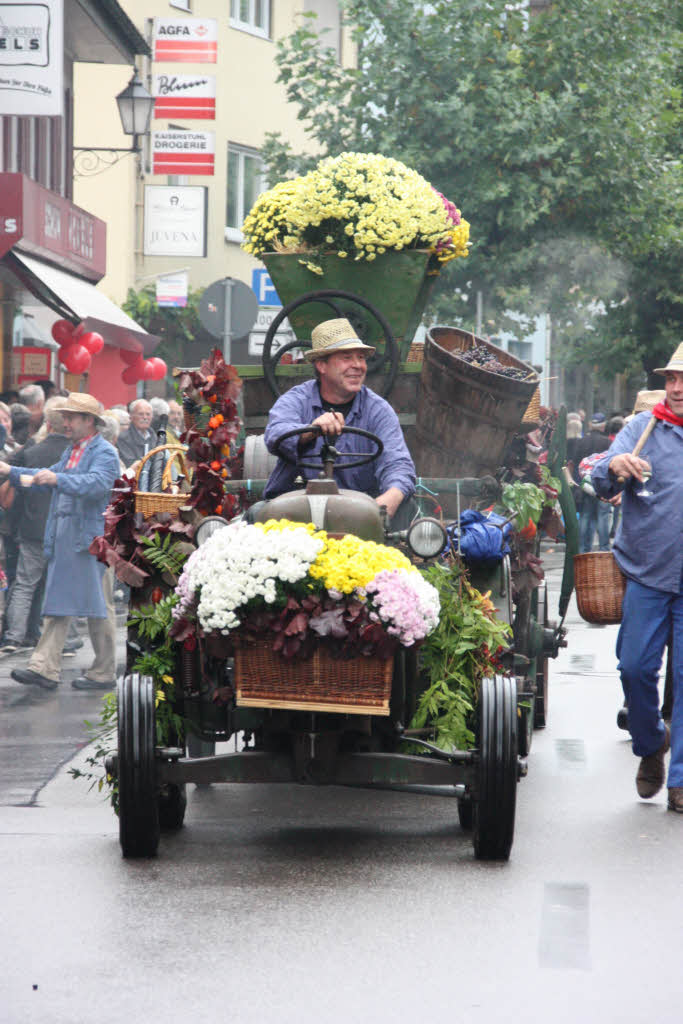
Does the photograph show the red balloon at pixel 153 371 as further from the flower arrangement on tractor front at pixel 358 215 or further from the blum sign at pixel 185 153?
the flower arrangement on tractor front at pixel 358 215

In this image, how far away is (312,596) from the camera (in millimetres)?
6434

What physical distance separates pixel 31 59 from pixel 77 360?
4.31 meters

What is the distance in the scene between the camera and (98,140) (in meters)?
30.8

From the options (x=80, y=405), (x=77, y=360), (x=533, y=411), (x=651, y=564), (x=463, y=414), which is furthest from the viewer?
(x=77, y=360)

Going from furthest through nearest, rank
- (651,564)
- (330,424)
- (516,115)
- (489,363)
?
(516,115) < (489,363) < (651,564) < (330,424)

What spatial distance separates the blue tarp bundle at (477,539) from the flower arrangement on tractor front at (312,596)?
1314mm

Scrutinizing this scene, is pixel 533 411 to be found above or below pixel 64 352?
below

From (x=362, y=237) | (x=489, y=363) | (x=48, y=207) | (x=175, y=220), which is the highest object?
(x=175, y=220)

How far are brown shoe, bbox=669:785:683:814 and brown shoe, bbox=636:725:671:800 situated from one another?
239 mm

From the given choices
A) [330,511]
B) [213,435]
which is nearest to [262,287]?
[213,435]

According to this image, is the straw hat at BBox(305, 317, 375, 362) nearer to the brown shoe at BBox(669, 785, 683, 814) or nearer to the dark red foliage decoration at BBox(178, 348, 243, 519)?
the dark red foliage decoration at BBox(178, 348, 243, 519)

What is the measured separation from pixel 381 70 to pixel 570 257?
3.83 metres

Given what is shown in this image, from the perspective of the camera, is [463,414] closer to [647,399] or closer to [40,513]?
[647,399]

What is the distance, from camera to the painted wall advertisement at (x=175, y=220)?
26.0m
